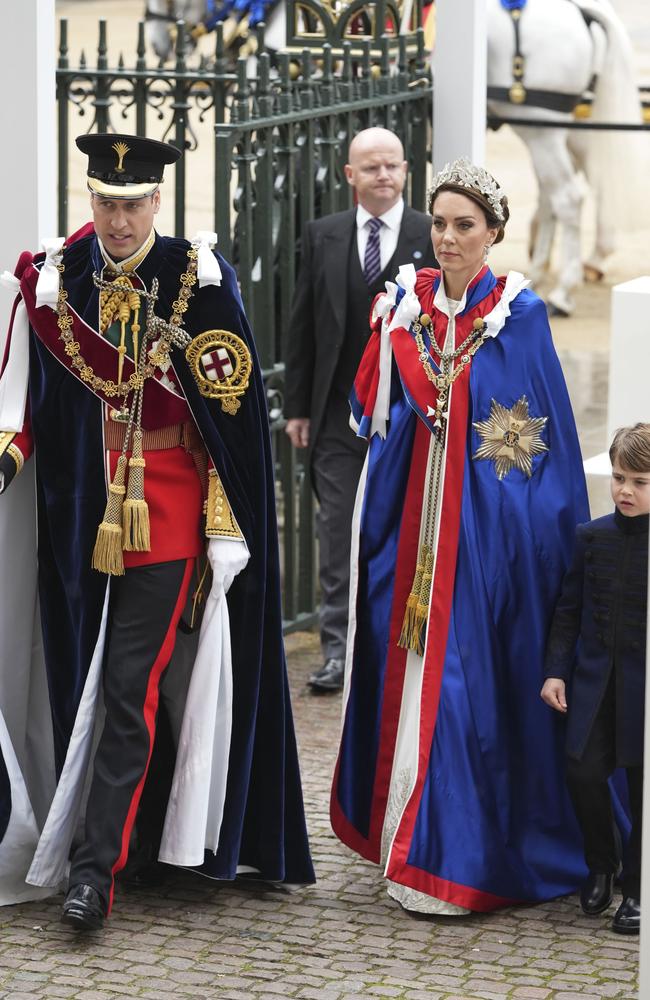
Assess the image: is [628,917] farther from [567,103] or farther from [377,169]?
[567,103]

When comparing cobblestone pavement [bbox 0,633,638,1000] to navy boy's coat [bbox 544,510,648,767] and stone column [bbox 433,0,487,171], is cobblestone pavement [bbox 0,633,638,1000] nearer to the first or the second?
navy boy's coat [bbox 544,510,648,767]

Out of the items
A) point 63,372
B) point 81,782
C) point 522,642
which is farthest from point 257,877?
point 63,372

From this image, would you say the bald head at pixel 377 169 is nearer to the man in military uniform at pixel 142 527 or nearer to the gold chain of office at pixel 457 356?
the gold chain of office at pixel 457 356

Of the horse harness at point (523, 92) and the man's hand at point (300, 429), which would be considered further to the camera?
the horse harness at point (523, 92)

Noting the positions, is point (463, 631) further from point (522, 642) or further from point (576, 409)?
point (576, 409)

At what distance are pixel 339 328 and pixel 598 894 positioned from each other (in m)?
2.66

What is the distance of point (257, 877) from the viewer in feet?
18.7

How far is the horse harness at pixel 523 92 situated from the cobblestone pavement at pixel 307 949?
31.6 feet

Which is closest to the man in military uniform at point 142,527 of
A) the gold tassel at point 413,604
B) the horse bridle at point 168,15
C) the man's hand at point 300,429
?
the gold tassel at point 413,604

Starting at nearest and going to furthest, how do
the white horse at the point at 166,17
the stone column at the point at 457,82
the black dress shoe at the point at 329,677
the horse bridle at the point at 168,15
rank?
1. the black dress shoe at the point at 329,677
2. the stone column at the point at 457,82
3. the white horse at the point at 166,17
4. the horse bridle at the point at 168,15

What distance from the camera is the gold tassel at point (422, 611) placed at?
5.60 m

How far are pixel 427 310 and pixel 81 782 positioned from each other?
5.06 ft

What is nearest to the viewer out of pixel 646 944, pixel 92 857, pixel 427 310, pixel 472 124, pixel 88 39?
pixel 646 944

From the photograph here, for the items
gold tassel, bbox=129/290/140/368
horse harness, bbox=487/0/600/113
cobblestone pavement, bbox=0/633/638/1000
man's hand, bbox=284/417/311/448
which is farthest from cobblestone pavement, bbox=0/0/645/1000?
horse harness, bbox=487/0/600/113
